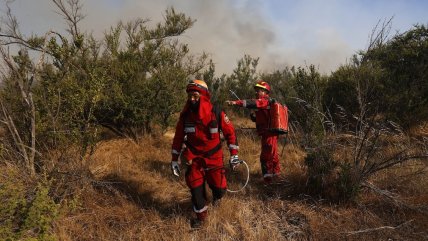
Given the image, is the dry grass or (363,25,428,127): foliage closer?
the dry grass

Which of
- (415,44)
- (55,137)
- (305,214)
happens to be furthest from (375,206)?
(415,44)

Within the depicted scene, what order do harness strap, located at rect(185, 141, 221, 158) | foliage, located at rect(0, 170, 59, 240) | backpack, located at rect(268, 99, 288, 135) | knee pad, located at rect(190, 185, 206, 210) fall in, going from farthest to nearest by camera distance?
backpack, located at rect(268, 99, 288, 135)
harness strap, located at rect(185, 141, 221, 158)
knee pad, located at rect(190, 185, 206, 210)
foliage, located at rect(0, 170, 59, 240)

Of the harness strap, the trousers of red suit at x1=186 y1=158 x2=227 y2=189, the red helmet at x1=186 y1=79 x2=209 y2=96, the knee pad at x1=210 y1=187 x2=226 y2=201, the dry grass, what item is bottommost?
the dry grass

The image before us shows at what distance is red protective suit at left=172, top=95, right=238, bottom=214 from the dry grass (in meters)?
0.33

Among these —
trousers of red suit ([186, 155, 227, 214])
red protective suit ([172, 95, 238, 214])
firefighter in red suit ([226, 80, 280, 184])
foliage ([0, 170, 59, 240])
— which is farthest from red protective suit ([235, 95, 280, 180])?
foliage ([0, 170, 59, 240])

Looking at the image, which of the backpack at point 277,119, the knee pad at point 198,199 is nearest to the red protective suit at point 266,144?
the backpack at point 277,119

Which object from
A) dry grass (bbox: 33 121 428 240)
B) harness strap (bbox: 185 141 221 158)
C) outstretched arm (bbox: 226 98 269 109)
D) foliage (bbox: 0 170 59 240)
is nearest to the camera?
foliage (bbox: 0 170 59 240)

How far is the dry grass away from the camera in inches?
171

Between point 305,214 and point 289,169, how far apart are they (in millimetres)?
1532

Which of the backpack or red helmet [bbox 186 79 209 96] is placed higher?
red helmet [bbox 186 79 209 96]

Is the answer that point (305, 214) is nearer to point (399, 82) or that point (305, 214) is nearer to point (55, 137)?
point (55, 137)

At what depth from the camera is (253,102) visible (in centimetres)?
586

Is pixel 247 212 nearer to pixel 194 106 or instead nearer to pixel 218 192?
pixel 218 192

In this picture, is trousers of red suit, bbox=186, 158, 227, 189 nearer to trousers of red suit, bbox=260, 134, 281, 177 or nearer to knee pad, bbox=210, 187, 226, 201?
knee pad, bbox=210, 187, 226, 201
